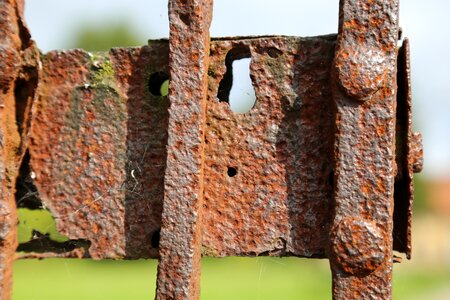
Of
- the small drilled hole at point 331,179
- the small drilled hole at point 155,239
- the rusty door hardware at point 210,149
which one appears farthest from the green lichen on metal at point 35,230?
the small drilled hole at point 331,179

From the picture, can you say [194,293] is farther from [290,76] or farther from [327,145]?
[290,76]

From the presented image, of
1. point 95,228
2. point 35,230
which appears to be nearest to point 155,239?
point 95,228

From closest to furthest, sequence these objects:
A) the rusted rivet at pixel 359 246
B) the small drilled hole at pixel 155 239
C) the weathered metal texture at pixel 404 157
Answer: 1. the rusted rivet at pixel 359 246
2. the weathered metal texture at pixel 404 157
3. the small drilled hole at pixel 155 239

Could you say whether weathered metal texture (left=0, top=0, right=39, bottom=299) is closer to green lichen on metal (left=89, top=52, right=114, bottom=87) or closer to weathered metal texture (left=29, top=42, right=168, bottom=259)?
weathered metal texture (left=29, top=42, right=168, bottom=259)

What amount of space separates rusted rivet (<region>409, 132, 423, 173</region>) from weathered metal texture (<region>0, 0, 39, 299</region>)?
1126mm

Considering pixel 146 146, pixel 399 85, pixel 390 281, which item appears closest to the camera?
pixel 390 281

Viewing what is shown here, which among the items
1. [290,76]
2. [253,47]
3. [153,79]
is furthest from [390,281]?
[153,79]

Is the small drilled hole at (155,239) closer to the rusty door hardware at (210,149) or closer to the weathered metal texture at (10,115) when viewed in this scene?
the rusty door hardware at (210,149)

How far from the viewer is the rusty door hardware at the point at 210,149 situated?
5.36ft

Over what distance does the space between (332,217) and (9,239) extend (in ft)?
3.01

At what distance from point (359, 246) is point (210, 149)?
51 cm

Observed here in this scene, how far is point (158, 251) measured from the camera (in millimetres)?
1815

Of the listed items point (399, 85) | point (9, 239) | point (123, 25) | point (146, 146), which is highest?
point (123, 25)

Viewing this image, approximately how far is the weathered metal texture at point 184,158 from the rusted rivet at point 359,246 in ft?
1.27
